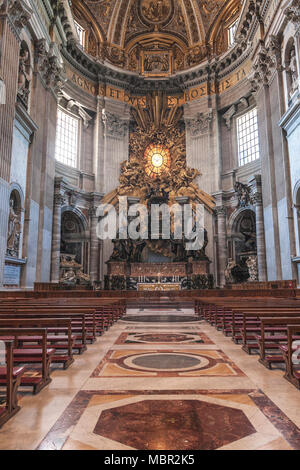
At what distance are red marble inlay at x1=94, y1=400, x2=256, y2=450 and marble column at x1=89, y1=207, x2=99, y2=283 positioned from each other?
1912 cm

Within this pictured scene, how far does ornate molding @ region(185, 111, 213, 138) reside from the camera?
77.5 ft

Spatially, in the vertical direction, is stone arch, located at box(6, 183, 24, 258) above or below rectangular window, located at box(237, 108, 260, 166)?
below

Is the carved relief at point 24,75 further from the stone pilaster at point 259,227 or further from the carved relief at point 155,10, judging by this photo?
the carved relief at point 155,10

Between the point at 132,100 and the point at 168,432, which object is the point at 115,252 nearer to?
the point at 132,100

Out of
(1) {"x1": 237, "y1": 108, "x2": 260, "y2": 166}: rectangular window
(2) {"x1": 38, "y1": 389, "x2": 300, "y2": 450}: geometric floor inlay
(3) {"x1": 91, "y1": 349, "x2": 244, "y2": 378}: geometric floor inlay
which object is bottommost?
(2) {"x1": 38, "y1": 389, "x2": 300, "y2": 450}: geometric floor inlay

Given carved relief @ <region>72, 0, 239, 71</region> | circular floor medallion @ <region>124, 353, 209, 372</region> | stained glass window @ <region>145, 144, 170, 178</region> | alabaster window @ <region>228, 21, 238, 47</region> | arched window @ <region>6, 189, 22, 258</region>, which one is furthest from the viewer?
stained glass window @ <region>145, 144, 170, 178</region>

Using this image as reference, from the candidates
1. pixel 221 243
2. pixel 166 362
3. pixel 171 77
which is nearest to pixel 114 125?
pixel 171 77

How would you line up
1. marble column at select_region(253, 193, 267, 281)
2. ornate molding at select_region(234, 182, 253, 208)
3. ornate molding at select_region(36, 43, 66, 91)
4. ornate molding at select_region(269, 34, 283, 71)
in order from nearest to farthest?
ornate molding at select_region(269, 34, 283, 71)
ornate molding at select_region(36, 43, 66, 91)
marble column at select_region(253, 193, 267, 281)
ornate molding at select_region(234, 182, 253, 208)

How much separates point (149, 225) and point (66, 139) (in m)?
7.59

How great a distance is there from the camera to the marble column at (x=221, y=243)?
21.4 m

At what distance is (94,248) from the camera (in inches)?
855

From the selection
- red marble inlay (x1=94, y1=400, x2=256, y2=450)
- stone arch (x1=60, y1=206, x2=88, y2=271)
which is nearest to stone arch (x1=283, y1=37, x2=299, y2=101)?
stone arch (x1=60, y1=206, x2=88, y2=271)

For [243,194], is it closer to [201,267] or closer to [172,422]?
[201,267]

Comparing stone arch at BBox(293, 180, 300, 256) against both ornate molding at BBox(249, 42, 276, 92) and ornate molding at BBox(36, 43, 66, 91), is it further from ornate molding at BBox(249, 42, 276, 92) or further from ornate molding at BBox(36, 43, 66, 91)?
ornate molding at BBox(36, 43, 66, 91)
